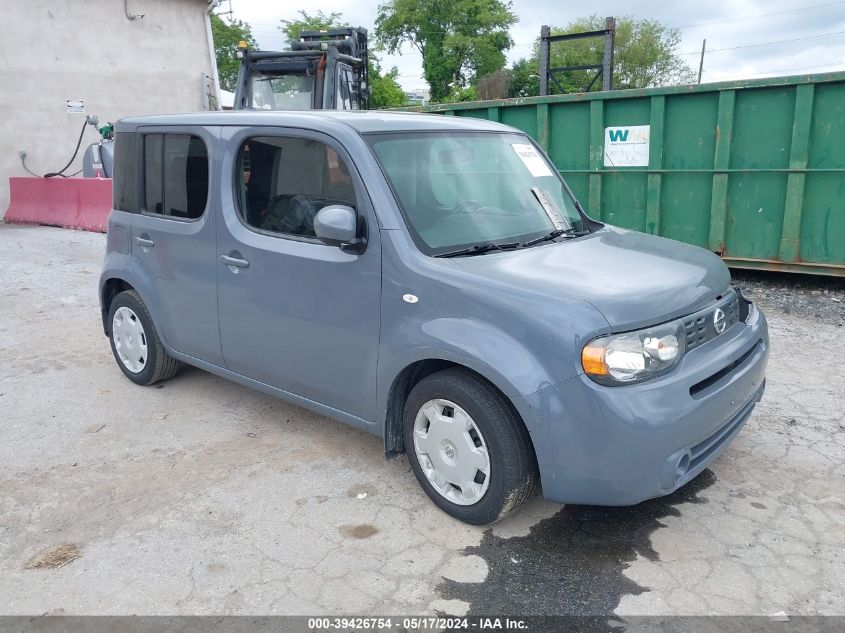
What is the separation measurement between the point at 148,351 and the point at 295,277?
1.89 metres

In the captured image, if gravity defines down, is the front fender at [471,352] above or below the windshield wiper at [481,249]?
below

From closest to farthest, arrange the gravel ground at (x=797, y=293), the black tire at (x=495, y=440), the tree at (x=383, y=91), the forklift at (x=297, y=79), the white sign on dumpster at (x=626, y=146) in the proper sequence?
the black tire at (x=495, y=440), the gravel ground at (x=797, y=293), the white sign on dumpster at (x=626, y=146), the forklift at (x=297, y=79), the tree at (x=383, y=91)

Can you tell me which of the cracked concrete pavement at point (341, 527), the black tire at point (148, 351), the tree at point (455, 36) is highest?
the tree at point (455, 36)

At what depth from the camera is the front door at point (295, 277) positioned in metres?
3.53

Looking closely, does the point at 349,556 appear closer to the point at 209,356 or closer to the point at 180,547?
the point at 180,547

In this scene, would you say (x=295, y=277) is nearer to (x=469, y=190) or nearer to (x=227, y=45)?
(x=469, y=190)

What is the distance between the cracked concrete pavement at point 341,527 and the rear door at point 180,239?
654mm

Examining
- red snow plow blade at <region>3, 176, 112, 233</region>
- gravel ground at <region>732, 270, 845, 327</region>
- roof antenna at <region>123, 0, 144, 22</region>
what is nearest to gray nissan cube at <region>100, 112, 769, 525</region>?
gravel ground at <region>732, 270, 845, 327</region>

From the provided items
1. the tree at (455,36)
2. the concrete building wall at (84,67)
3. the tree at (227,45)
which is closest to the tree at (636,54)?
the tree at (455,36)

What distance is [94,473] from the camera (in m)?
3.96

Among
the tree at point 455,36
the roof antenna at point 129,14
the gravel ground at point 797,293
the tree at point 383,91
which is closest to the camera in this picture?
the gravel ground at point 797,293

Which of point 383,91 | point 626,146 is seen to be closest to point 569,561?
point 626,146

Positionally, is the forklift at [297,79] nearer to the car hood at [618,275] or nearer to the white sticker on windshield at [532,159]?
the white sticker on windshield at [532,159]

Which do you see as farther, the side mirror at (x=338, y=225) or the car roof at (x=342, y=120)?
the car roof at (x=342, y=120)
